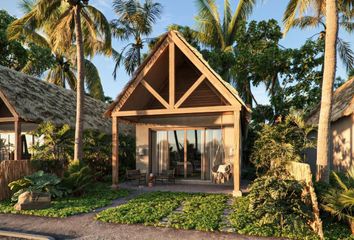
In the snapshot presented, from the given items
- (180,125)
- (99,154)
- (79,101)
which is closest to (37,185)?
(79,101)

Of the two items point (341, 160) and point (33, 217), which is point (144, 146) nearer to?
point (33, 217)

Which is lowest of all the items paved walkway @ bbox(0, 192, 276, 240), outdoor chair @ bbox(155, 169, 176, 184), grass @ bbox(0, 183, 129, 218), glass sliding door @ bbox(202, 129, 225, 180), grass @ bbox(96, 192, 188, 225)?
paved walkway @ bbox(0, 192, 276, 240)

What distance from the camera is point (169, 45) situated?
10664 mm

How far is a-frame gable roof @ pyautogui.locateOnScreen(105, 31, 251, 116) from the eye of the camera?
991 centimetres

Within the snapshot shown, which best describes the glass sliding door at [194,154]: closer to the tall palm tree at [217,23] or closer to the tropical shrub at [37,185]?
the tropical shrub at [37,185]

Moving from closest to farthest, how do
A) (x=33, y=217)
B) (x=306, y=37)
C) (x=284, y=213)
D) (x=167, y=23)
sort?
(x=284, y=213) < (x=33, y=217) < (x=306, y=37) < (x=167, y=23)

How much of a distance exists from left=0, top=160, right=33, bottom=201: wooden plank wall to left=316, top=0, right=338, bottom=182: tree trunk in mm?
9489

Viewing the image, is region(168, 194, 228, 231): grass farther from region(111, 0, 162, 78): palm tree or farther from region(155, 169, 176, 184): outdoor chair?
region(111, 0, 162, 78): palm tree

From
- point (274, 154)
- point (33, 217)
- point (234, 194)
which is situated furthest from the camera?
point (274, 154)

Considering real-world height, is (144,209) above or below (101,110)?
below

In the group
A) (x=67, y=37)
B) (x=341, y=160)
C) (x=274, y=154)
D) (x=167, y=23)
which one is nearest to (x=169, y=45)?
(x=67, y=37)

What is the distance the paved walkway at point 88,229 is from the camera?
591cm

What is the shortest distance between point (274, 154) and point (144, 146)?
20.2ft

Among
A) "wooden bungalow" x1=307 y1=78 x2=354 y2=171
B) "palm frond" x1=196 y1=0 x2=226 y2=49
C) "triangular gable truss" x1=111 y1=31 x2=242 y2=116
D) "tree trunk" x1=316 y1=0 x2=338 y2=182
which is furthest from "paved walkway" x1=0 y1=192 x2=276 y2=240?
"palm frond" x1=196 y1=0 x2=226 y2=49
